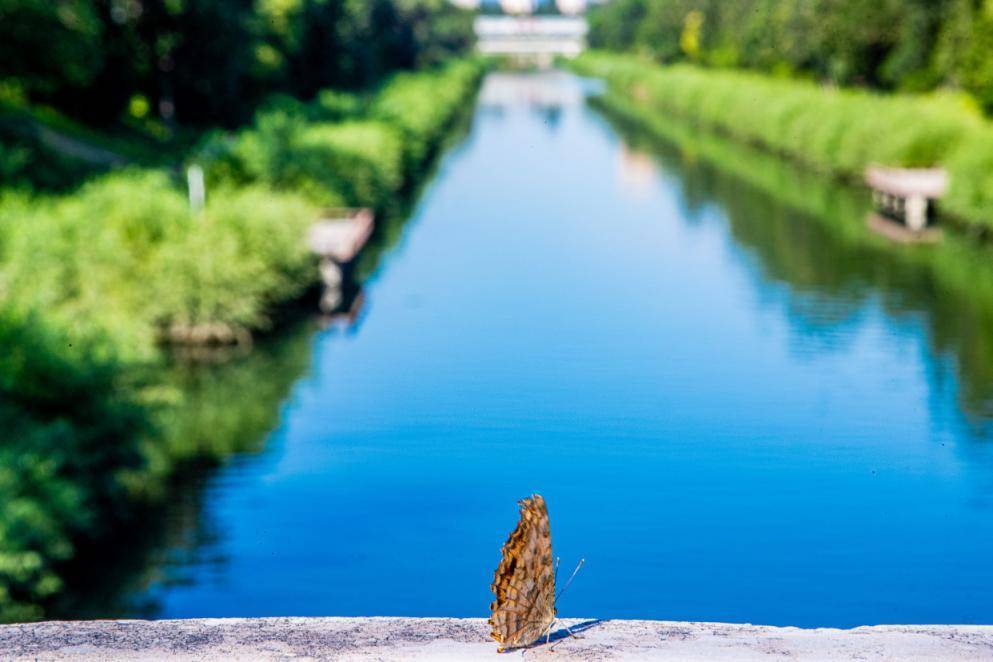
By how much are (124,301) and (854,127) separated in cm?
2276

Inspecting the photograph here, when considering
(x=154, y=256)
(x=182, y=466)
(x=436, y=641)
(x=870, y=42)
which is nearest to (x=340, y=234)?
(x=154, y=256)

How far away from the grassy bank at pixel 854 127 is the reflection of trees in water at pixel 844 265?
81 centimetres

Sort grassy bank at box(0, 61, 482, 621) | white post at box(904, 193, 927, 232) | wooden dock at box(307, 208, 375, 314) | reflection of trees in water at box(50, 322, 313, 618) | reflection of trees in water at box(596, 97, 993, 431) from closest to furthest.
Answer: grassy bank at box(0, 61, 482, 621), reflection of trees in water at box(50, 322, 313, 618), reflection of trees in water at box(596, 97, 993, 431), wooden dock at box(307, 208, 375, 314), white post at box(904, 193, 927, 232)

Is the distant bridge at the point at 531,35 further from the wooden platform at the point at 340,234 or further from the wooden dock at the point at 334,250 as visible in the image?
the wooden dock at the point at 334,250

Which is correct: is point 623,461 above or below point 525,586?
below

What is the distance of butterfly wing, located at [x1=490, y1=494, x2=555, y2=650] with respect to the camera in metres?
3.58

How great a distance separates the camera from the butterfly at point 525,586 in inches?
141

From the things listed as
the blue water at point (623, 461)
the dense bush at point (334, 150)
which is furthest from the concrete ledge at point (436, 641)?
the dense bush at point (334, 150)

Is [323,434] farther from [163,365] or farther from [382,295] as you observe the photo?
[382,295]

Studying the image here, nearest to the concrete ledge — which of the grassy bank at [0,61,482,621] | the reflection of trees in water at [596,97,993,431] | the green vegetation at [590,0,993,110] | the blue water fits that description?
the grassy bank at [0,61,482,621]

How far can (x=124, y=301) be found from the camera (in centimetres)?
1605

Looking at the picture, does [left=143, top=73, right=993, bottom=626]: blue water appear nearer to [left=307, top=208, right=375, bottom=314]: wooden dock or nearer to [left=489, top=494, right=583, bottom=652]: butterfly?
[left=307, top=208, right=375, bottom=314]: wooden dock

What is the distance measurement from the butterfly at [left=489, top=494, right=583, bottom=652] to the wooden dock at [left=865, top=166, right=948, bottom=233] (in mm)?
24158

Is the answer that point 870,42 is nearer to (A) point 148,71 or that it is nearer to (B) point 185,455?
(A) point 148,71
